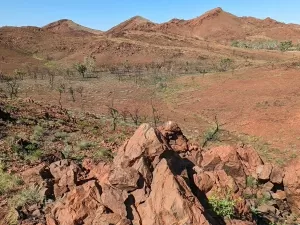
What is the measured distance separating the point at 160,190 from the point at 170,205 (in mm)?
462

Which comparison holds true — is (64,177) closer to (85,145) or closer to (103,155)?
(103,155)

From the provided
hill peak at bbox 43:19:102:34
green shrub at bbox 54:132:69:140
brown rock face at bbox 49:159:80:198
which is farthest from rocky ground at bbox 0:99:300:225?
hill peak at bbox 43:19:102:34

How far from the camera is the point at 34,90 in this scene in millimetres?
40750

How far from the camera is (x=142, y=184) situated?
852cm

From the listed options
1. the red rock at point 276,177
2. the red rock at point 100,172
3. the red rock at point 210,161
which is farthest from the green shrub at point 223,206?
the red rock at point 276,177

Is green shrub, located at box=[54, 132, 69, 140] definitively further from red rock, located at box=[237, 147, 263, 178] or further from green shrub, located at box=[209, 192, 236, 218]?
green shrub, located at box=[209, 192, 236, 218]

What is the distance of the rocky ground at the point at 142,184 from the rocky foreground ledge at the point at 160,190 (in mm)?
20

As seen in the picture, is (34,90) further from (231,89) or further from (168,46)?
(168,46)

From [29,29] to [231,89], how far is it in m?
78.0

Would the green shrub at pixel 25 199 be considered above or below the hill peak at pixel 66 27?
below

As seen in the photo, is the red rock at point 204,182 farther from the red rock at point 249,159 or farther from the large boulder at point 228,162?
the red rock at point 249,159

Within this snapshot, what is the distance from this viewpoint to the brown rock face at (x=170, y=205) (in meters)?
7.32

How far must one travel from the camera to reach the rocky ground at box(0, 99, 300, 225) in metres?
7.65

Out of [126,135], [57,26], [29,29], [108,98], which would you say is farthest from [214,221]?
[57,26]
